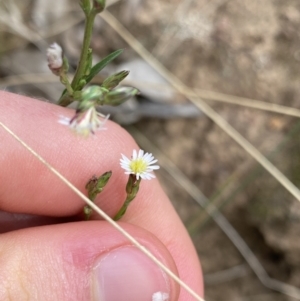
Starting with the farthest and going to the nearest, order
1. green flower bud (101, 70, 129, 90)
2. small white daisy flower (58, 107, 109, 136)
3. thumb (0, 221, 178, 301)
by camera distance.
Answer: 1. thumb (0, 221, 178, 301)
2. green flower bud (101, 70, 129, 90)
3. small white daisy flower (58, 107, 109, 136)

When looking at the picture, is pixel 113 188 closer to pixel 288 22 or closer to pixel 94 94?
pixel 94 94

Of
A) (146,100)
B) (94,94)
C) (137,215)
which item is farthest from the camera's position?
(146,100)

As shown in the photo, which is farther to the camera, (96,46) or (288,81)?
(96,46)

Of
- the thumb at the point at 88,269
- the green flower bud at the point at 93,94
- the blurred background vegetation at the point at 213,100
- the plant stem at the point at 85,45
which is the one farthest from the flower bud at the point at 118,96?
the blurred background vegetation at the point at 213,100

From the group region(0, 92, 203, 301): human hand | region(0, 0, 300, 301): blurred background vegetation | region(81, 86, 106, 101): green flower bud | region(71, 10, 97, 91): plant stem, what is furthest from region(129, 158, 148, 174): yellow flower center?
region(0, 0, 300, 301): blurred background vegetation

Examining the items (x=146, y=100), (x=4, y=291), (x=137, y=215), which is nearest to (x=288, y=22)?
(x=146, y=100)

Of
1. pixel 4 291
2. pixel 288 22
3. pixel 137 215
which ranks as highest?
pixel 288 22

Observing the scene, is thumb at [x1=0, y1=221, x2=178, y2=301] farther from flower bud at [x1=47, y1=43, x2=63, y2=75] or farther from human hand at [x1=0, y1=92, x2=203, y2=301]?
flower bud at [x1=47, y1=43, x2=63, y2=75]
